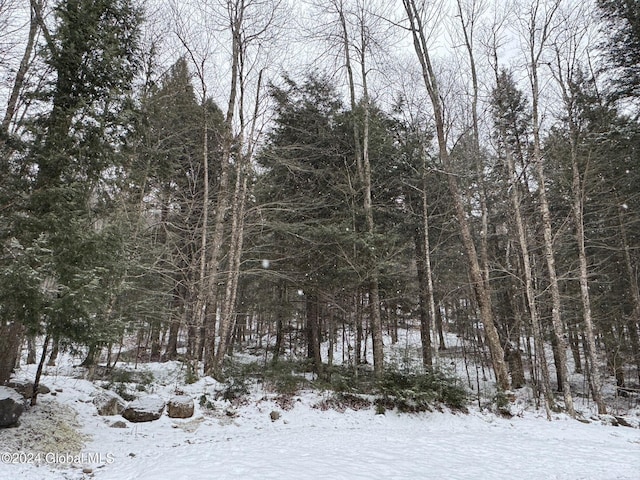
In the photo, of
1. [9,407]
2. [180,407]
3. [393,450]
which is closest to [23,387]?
[9,407]

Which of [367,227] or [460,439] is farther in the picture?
[367,227]

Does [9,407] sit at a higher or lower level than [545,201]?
lower

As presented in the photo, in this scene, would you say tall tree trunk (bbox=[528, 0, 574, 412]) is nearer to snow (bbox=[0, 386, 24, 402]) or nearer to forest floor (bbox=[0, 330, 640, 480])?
forest floor (bbox=[0, 330, 640, 480])

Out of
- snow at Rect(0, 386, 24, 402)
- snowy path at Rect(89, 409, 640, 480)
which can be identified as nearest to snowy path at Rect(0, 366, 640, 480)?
snowy path at Rect(89, 409, 640, 480)

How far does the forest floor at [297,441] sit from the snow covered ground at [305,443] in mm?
22

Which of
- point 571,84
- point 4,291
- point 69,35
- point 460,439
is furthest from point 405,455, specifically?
point 571,84

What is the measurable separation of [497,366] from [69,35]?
1262 cm

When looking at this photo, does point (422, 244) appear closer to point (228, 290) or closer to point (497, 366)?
point (497, 366)

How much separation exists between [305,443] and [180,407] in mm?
3095

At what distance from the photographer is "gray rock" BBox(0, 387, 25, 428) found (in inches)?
198

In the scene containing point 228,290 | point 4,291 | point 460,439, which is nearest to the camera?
point 4,291

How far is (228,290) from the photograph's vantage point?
1028cm

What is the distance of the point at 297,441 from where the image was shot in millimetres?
6289

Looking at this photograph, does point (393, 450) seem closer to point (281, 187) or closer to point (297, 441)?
point (297, 441)
